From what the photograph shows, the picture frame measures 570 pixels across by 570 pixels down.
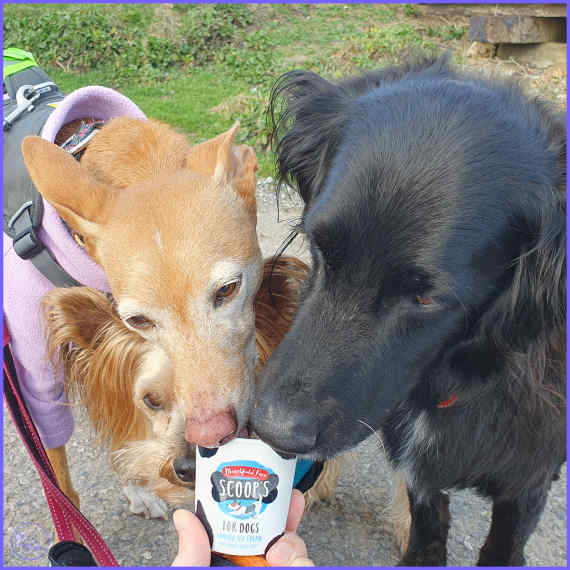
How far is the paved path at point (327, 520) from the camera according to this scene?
2.50 metres

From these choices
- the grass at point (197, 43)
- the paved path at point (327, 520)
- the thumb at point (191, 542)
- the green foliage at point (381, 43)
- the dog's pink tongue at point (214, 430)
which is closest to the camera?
the thumb at point (191, 542)

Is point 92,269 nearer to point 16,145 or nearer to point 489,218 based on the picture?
point 16,145

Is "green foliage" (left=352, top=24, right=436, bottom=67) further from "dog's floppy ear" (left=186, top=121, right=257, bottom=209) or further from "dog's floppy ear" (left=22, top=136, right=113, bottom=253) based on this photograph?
"dog's floppy ear" (left=22, top=136, right=113, bottom=253)

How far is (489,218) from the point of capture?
60.5 inches

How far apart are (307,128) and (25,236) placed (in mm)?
1042

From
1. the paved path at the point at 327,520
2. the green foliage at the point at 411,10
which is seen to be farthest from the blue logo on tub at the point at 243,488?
the green foliage at the point at 411,10

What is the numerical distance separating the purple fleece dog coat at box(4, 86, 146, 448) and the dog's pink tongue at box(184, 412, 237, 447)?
694 mm

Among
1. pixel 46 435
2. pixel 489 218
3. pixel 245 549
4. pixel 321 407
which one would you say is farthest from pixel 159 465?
pixel 489 218

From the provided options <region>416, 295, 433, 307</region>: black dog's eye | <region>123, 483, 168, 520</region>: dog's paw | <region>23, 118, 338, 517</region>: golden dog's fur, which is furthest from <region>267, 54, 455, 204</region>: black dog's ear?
<region>123, 483, 168, 520</region>: dog's paw

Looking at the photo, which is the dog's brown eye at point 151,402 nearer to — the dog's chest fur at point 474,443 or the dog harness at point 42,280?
the dog harness at point 42,280

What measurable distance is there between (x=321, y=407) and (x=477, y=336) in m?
0.51

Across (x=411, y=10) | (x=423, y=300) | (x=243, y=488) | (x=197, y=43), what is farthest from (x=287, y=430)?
(x=411, y=10)

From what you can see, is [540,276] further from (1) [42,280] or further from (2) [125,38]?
(2) [125,38]

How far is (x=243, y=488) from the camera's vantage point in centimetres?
146
